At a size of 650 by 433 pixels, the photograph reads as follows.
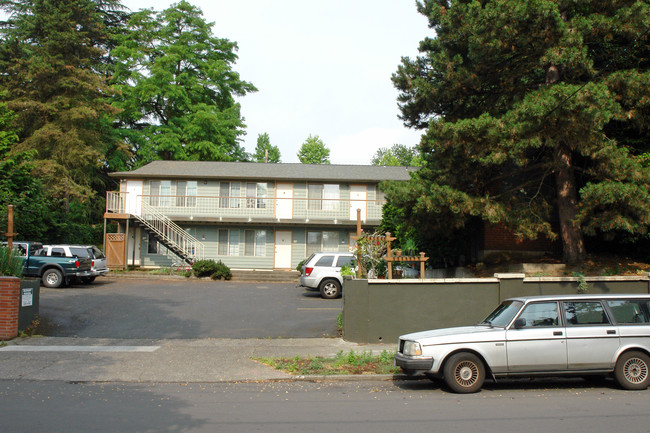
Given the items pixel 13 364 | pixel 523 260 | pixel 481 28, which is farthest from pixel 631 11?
pixel 13 364

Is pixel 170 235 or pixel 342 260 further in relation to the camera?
pixel 170 235

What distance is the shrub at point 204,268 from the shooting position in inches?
1037

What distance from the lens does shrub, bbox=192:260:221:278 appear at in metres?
26.3

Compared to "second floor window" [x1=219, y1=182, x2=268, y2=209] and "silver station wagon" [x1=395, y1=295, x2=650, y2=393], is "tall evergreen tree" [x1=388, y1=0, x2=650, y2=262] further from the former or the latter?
"second floor window" [x1=219, y1=182, x2=268, y2=209]

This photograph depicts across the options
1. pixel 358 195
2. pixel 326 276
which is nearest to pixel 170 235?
pixel 358 195

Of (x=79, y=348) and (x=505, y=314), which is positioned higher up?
(x=505, y=314)

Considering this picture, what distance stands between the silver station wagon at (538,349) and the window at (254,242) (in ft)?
77.7

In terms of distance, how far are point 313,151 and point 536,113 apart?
173ft

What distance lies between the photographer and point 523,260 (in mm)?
17953

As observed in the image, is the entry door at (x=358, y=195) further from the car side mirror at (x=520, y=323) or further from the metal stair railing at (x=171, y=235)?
the car side mirror at (x=520, y=323)

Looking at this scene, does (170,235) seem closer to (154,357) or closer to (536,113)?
(154,357)

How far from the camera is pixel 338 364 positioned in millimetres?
10031

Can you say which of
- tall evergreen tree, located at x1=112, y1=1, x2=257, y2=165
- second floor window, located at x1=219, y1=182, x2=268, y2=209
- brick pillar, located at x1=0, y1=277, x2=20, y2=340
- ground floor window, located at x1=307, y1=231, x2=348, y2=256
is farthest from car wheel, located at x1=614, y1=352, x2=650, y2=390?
tall evergreen tree, located at x1=112, y1=1, x2=257, y2=165

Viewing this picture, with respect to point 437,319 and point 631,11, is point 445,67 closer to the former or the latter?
point 631,11
